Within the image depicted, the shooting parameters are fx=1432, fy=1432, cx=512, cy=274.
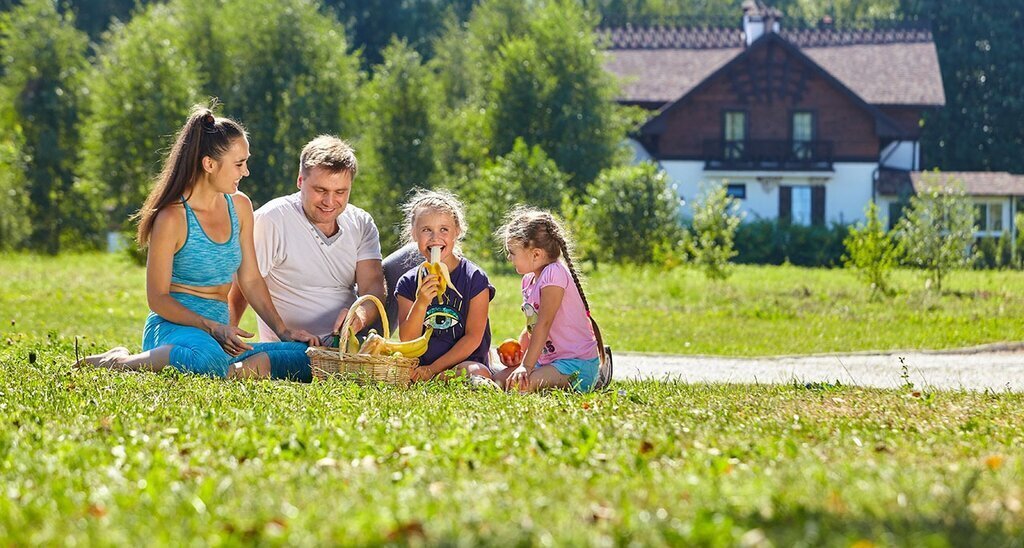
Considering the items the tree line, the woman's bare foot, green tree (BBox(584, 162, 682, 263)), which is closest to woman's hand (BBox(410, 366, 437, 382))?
the woman's bare foot

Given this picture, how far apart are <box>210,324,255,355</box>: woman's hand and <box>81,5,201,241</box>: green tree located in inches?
1174

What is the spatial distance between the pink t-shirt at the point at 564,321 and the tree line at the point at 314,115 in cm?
2137

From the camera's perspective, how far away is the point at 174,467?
17.5 ft

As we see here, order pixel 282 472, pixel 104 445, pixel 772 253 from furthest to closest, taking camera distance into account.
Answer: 1. pixel 772 253
2. pixel 104 445
3. pixel 282 472

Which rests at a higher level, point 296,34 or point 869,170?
point 296,34

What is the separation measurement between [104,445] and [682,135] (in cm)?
4542

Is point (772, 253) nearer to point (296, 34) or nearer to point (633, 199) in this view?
point (633, 199)

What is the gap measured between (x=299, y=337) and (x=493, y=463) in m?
4.22

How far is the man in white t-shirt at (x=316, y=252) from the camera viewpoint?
953 cm

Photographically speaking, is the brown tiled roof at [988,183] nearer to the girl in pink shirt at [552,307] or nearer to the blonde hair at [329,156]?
the girl in pink shirt at [552,307]

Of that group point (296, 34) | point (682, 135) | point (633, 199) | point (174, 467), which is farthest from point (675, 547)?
point (682, 135)

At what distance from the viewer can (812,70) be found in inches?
1954

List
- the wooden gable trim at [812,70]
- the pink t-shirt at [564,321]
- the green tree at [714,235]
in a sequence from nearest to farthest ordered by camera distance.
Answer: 1. the pink t-shirt at [564,321]
2. the green tree at [714,235]
3. the wooden gable trim at [812,70]

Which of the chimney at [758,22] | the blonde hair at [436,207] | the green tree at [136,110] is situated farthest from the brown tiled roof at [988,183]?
the blonde hair at [436,207]
